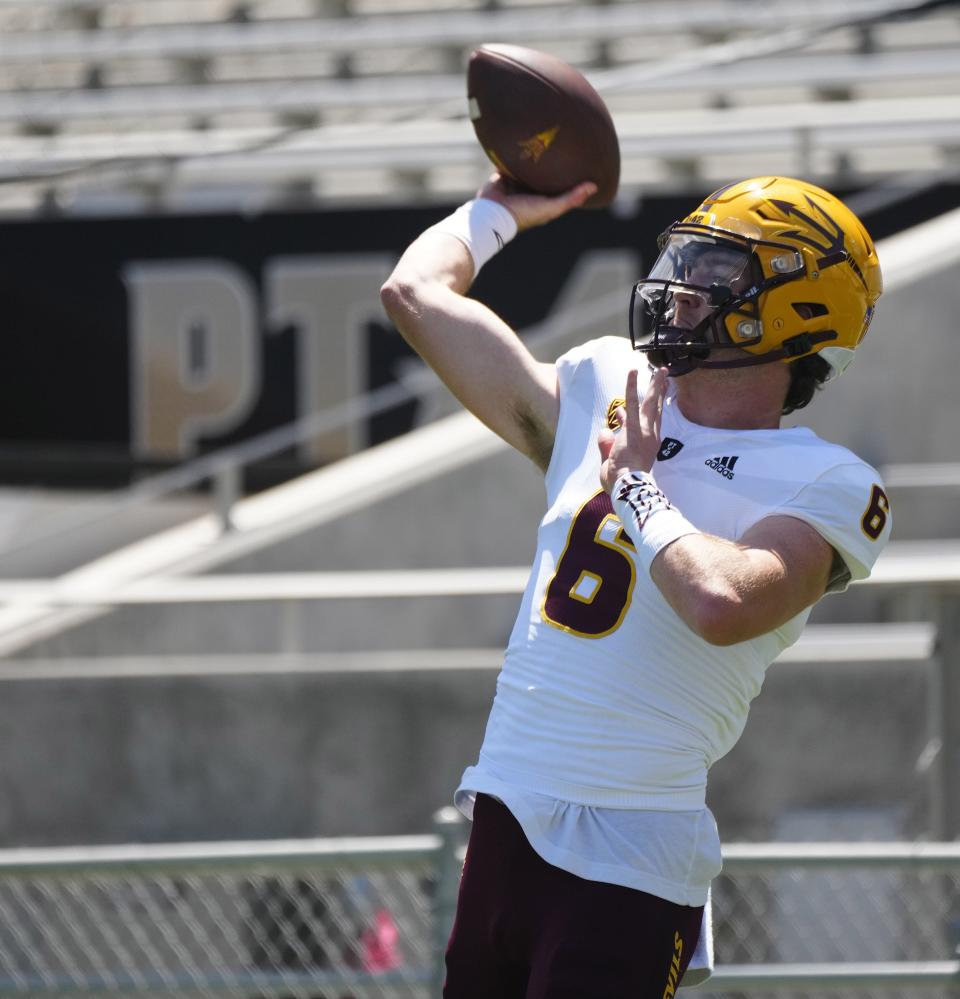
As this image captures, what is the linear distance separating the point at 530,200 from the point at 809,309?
634 mm

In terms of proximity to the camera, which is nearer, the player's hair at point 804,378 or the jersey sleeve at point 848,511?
the jersey sleeve at point 848,511

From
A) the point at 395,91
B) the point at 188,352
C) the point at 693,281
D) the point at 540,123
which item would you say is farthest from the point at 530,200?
the point at 395,91

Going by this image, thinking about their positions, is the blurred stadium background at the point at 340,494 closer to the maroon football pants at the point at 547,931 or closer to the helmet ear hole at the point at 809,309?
the maroon football pants at the point at 547,931

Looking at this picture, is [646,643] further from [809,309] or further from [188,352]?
[188,352]

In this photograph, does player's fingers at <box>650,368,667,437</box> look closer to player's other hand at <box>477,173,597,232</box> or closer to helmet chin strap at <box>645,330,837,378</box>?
helmet chin strap at <box>645,330,837,378</box>

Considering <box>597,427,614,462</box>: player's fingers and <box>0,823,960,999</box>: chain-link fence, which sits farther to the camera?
<box>0,823,960,999</box>: chain-link fence

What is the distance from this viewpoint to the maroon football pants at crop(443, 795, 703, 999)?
1985 millimetres

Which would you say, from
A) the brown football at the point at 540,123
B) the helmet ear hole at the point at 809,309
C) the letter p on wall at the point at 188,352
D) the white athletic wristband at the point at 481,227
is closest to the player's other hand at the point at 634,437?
the helmet ear hole at the point at 809,309

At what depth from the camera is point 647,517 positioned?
1.96 meters

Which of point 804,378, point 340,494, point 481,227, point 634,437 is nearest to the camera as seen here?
point 634,437

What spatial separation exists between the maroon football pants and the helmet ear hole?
0.78 meters

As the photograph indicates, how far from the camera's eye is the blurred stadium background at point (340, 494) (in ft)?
15.4

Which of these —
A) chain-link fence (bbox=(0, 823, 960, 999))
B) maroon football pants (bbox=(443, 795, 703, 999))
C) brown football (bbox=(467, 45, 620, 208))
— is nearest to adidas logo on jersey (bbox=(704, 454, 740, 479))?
maroon football pants (bbox=(443, 795, 703, 999))

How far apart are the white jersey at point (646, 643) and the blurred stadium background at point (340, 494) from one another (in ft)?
4.88
